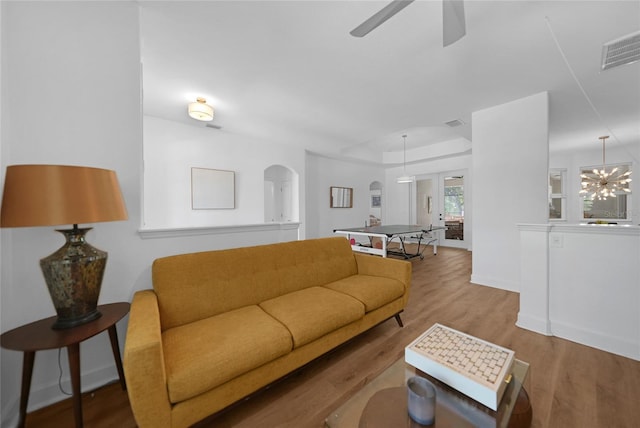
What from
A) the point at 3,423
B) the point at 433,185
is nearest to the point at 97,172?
the point at 3,423

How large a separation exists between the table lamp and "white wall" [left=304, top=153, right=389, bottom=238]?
15.8 feet

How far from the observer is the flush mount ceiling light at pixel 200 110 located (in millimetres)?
3293

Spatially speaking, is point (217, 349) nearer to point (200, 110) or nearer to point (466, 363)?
point (466, 363)

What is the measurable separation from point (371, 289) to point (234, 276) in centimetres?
114

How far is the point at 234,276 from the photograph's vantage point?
5.89ft

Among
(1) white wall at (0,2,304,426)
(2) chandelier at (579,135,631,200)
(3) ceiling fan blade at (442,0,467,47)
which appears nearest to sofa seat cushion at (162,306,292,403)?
(1) white wall at (0,2,304,426)

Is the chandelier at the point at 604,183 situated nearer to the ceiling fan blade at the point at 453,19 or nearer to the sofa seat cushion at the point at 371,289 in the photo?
the ceiling fan blade at the point at 453,19

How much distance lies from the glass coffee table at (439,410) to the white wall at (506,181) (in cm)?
275

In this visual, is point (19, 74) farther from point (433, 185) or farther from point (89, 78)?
point (433, 185)

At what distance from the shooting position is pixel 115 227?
162cm

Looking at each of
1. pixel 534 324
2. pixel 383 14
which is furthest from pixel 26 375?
pixel 534 324

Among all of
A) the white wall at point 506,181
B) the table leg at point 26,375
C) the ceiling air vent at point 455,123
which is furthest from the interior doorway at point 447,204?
the table leg at point 26,375

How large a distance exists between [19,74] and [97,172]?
89 centimetres

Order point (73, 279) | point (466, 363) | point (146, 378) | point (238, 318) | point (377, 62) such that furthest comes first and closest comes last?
point (377, 62), point (238, 318), point (73, 279), point (466, 363), point (146, 378)
